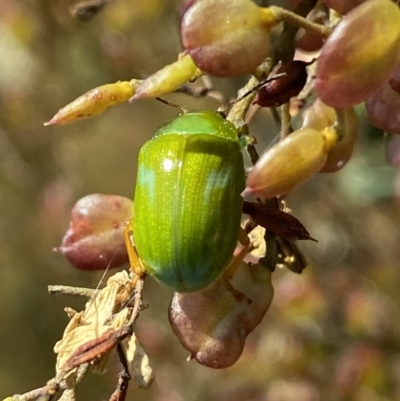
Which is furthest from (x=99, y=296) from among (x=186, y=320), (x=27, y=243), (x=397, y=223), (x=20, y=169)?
A: (x=27, y=243)

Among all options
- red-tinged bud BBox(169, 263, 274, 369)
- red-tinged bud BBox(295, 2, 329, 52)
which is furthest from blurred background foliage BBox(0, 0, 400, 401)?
red-tinged bud BBox(169, 263, 274, 369)

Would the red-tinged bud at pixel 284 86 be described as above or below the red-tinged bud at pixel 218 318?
above

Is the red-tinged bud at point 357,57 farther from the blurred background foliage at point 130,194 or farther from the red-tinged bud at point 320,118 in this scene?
the blurred background foliage at point 130,194

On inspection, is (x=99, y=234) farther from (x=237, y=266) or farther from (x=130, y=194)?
(x=130, y=194)

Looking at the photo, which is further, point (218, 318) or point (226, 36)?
point (218, 318)

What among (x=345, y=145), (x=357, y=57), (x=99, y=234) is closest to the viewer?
(x=357, y=57)

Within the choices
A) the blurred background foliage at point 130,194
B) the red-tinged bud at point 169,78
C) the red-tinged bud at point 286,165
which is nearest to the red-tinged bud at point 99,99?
the red-tinged bud at point 169,78

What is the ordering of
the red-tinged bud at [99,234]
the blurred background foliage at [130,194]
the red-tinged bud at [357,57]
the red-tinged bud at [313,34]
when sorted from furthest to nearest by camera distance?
1. the blurred background foliage at [130,194]
2. the red-tinged bud at [99,234]
3. the red-tinged bud at [313,34]
4. the red-tinged bud at [357,57]

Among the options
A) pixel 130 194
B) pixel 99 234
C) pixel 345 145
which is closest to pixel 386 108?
pixel 345 145

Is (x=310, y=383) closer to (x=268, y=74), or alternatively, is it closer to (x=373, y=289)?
(x=373, y=289)
